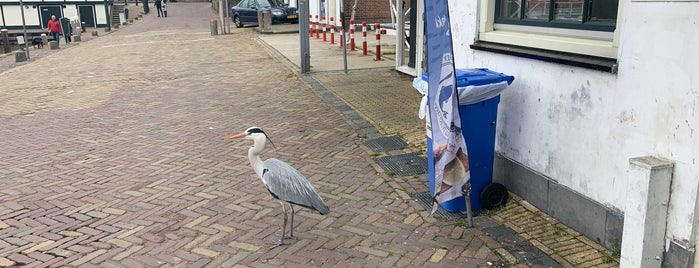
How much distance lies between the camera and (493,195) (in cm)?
480

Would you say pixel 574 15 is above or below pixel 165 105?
above

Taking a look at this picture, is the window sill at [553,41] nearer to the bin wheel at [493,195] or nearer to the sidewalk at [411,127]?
the bin wheel at [493,195]

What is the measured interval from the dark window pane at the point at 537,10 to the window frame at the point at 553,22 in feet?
0.11

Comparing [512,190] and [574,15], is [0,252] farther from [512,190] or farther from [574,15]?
[574,15]

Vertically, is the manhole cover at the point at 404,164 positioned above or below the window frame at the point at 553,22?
below

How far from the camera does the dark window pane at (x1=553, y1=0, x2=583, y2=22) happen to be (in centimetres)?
432

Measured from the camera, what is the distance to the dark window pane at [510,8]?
16.6 feet

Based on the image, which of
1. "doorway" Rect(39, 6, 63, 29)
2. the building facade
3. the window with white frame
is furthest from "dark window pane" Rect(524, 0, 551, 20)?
"doorway" Rect(39, 6, 63, 29)

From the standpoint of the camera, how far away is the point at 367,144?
693 cm

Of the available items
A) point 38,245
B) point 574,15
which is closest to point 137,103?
point 38,245

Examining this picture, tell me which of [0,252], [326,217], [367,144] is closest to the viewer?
[0,252]

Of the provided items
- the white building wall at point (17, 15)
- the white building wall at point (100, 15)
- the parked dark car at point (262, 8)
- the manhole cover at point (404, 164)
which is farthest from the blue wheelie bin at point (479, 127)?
the white building wall at point (17, 15)

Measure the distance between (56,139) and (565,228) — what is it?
675 cm

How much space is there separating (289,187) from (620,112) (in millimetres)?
2379
